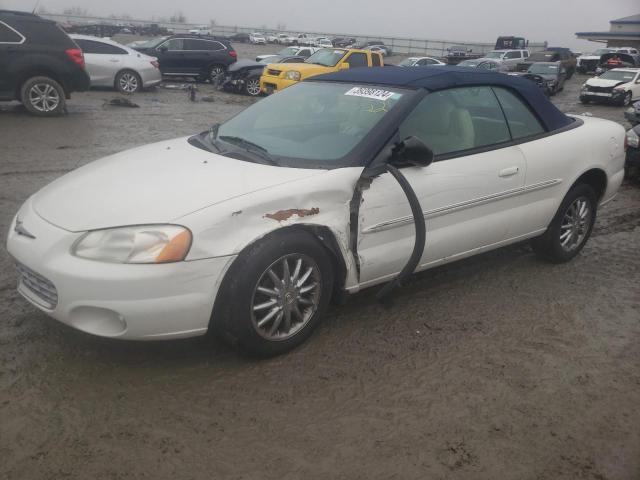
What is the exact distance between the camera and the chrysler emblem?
3.05 metres

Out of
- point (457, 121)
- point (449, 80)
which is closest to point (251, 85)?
point (449, 80)

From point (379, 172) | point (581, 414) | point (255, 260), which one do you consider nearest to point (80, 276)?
point (255, 260)

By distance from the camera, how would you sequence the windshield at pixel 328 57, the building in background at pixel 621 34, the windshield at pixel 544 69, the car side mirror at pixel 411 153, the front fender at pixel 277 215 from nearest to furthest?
the front fender at pixel 277 215
the car side mirror at pixel 411 153
the windshield at pixel 328 57
the windshield at pixel 544 69
the building in background at pixel 621 34

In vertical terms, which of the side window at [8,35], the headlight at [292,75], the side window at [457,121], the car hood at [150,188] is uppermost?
the side window at [8,35]

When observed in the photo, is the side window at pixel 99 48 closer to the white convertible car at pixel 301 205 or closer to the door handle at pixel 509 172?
the white convertible car at pixel 301 205

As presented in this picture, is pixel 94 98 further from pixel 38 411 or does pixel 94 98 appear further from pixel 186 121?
pixel 38 411

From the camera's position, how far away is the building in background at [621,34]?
1898 inches

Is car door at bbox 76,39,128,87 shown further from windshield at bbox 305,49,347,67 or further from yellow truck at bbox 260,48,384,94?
windshield at bbox 305,49,347,67

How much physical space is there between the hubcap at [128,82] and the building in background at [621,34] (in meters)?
41.0

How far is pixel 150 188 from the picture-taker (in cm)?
314

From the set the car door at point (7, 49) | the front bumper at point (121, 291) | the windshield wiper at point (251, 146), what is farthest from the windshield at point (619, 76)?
the front bumper at point (121, 291)

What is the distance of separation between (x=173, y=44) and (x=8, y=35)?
10.1 m

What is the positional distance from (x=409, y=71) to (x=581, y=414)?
8.21 ft

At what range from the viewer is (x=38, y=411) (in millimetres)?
2705
